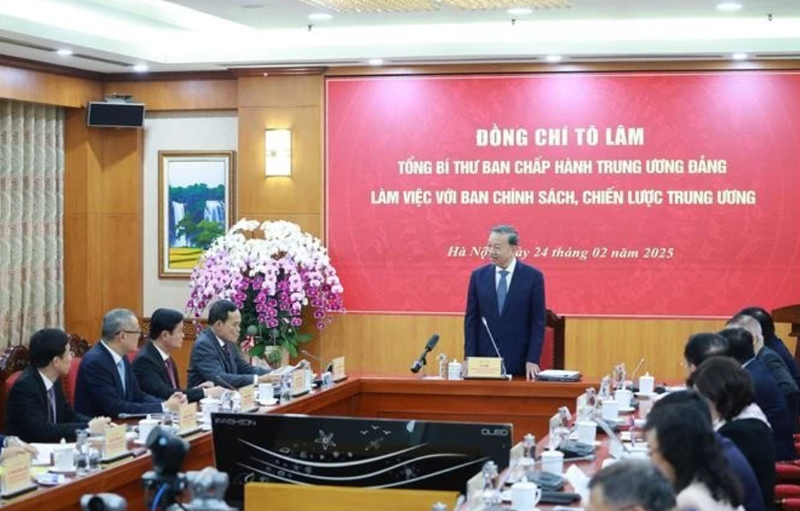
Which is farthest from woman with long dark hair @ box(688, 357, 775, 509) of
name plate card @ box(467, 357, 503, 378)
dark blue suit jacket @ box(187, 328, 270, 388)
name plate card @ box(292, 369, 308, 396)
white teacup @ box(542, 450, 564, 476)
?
dark blue suit jacket @ box(187, 328, 270, 388)

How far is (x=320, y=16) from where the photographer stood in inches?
340

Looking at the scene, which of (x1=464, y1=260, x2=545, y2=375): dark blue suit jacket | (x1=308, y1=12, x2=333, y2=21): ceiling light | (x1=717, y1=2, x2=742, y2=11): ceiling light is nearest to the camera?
(x1=464, y1=260, x2=545, y2=375): dark blue suit jacket

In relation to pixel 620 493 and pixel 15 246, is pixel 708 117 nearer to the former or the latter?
pixel 15 246

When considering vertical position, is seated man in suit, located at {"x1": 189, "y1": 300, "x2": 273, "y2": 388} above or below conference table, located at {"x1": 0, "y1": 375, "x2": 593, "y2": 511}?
above

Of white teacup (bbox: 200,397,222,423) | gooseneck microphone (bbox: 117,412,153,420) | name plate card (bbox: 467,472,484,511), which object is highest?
name plate card (bbox: 467,472,484,511)

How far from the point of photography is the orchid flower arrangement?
916 cm

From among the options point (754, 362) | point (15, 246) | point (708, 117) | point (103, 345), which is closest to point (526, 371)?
point (754, 362)

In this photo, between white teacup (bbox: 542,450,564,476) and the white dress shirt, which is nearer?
white teacup (bbox: 542,450,564,476)

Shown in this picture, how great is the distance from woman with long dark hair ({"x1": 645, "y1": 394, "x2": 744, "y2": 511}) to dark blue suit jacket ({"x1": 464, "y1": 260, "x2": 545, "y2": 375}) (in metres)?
4.04

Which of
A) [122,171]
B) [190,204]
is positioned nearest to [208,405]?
[190,204]

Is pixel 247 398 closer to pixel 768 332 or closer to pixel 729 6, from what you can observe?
pixel 768 332

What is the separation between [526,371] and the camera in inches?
288

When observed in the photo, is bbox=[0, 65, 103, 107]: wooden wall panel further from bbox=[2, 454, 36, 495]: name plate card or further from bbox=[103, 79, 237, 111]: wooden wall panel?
bbox=[2, 454, 36, 495]: name plate card

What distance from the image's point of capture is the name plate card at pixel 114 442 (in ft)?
15.2
